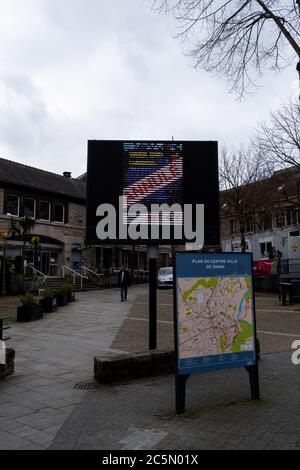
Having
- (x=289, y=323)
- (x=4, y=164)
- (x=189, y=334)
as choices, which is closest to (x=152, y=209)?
(x=189, y=334)

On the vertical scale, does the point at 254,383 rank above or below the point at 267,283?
below

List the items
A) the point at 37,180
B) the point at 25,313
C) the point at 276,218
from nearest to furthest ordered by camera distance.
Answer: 1. the point at 25,313
2. the point at 276,218
3. the point at 37,180

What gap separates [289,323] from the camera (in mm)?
12859

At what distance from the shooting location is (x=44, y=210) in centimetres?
3603

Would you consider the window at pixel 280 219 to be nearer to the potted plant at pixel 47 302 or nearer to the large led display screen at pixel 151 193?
the potted plant at pixel 47 302

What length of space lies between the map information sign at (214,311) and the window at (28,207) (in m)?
30.3

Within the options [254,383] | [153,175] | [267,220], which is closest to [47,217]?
[267,220]

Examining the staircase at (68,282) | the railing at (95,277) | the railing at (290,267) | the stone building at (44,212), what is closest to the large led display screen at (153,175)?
the railing at (290,267)

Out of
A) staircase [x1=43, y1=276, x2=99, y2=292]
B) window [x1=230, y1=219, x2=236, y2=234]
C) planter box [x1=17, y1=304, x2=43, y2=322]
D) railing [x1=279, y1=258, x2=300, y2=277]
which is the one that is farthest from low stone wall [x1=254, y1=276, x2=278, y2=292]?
planter box [x1=17, y1=304, x2=43, y2=322]

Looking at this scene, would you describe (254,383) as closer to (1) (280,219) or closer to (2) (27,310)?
(2) (27,310)

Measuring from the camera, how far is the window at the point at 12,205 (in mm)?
32469

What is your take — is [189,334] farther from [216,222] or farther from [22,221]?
[22,221]

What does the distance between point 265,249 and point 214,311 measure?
86.0 ft

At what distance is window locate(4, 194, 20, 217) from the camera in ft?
107
